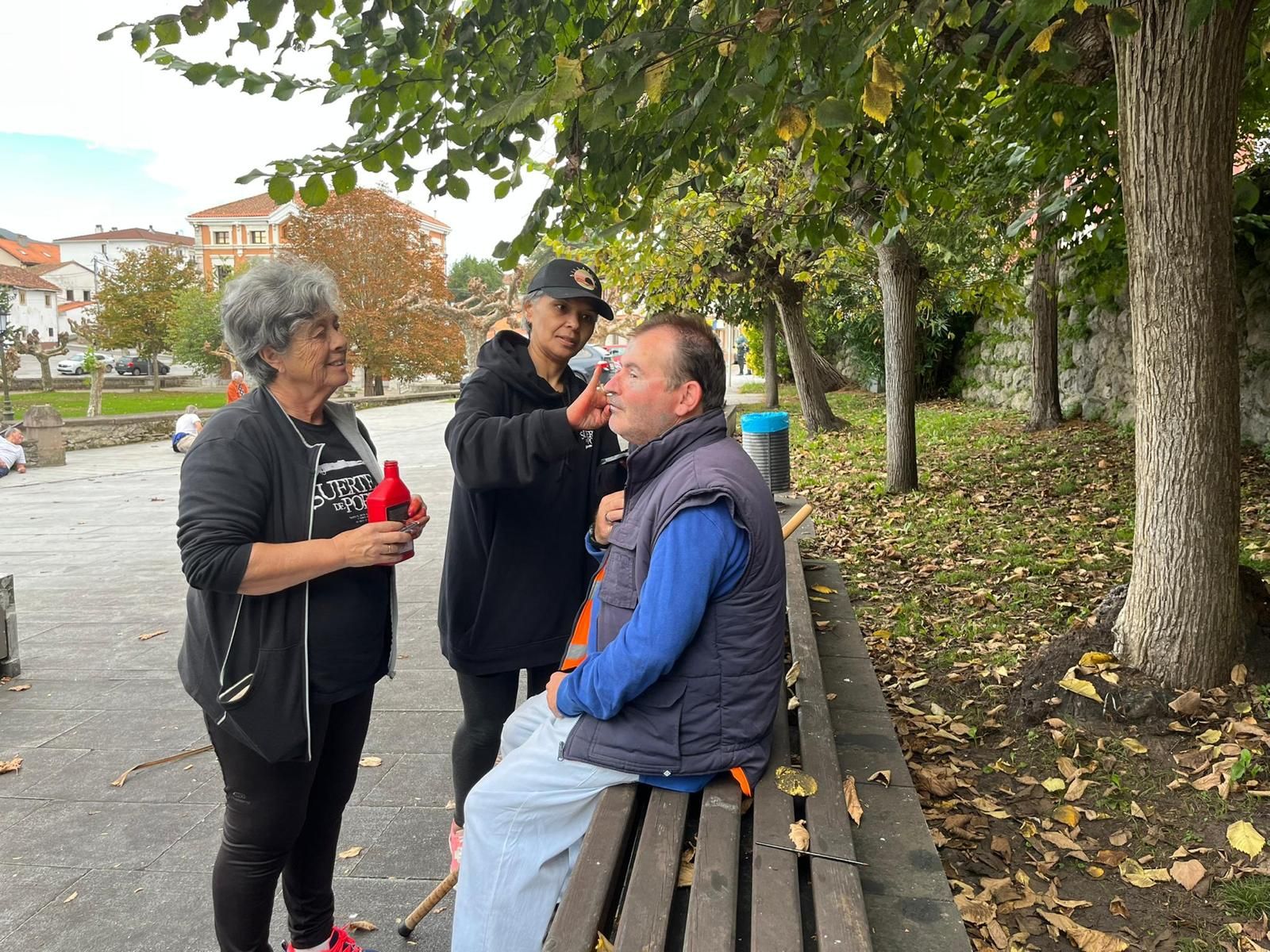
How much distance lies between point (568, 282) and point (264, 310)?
857mm

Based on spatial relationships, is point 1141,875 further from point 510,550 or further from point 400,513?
point 400,513

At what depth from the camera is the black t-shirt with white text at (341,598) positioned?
2.33 m

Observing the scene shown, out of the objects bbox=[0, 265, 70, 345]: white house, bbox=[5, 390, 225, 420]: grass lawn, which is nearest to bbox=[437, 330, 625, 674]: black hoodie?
bbox=[5, 390, 225, 420]: grass lawn

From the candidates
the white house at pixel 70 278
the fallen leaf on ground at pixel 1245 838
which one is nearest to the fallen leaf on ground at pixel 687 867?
the fallen leaf on ground at pixel 1245 838

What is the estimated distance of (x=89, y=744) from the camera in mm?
4254

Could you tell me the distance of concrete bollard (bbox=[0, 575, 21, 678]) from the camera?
5090mm

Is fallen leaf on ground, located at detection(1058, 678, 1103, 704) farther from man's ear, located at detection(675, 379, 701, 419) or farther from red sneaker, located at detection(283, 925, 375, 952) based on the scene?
red sneaker, located at detection(283, 925, 375, 952)

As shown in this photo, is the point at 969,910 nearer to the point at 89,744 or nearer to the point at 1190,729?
the point at 1190,729

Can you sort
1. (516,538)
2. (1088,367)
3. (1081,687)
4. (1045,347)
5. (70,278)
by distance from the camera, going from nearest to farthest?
(516,538) → (1081,687) → (1045,347) → (1088,367) → (70,278)

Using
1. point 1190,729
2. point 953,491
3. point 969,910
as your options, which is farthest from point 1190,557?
point 953,491

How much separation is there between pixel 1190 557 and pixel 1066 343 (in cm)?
1086

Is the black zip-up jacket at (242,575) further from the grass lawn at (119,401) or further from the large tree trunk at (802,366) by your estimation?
the grass lawn at (119,401)

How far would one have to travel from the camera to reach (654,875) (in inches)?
73.5

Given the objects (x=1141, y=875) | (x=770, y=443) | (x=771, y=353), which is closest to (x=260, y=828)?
(x=1141, y=875)
